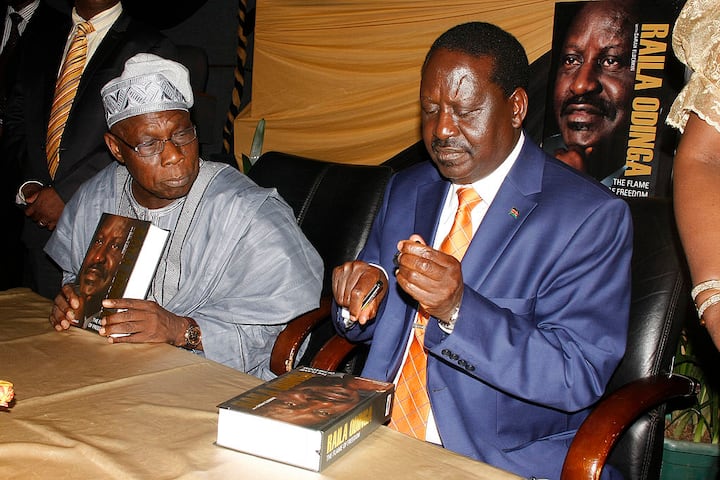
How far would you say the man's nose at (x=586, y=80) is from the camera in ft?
12.0

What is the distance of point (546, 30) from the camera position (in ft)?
12.6

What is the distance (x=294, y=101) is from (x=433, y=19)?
134cm

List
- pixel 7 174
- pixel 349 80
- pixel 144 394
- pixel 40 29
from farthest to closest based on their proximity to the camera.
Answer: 1. pixel 349 80
2. pixel 7 174
3. pixel 40 29
4. pixel 144 394

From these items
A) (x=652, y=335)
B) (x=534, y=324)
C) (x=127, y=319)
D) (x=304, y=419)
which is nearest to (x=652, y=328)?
(x=652, y=335)

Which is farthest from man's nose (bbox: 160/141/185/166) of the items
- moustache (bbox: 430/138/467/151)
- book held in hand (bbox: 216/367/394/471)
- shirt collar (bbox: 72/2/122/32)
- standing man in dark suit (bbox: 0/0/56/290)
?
standing man in dark suit (bbox: 0/0/56/290)

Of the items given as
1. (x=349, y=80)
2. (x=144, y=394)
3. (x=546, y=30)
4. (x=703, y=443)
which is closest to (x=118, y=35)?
(x=349, y=80)

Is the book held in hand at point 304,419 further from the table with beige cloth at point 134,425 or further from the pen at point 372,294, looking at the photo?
the pen at point 372,294

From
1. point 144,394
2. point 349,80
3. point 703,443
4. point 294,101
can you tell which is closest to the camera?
point 144,394

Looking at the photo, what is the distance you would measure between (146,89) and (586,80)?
2.42m

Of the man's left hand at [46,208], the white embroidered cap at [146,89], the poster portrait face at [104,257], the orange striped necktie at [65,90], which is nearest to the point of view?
the poster portrait face at [104,257]

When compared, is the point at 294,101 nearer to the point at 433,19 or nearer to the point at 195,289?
the point at 433,19

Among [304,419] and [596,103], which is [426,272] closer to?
[304,419]

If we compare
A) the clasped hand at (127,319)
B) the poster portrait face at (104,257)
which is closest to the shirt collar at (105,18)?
the poster portrait face at (104,257)

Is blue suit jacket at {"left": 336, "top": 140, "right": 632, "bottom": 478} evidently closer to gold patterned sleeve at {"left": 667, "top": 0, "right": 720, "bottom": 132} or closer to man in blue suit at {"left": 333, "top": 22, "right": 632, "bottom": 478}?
man in blue suit at {"left": 333, "top": 22, "right": 632, "bottom": 478}
